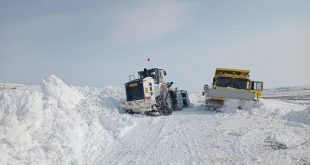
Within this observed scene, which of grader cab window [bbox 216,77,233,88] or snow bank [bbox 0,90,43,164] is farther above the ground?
snow bank [bbox 0,90,43,164]

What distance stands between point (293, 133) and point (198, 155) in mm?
4013

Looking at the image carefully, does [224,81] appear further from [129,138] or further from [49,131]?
[49,131]

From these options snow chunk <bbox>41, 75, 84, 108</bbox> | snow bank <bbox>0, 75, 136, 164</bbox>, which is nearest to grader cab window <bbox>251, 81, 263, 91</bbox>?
snow bank <bbox>0, 75, 136, 164</bbox>

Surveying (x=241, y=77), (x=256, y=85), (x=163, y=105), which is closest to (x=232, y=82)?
(x=241, y=77)

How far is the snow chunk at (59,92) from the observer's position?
18.0 meters

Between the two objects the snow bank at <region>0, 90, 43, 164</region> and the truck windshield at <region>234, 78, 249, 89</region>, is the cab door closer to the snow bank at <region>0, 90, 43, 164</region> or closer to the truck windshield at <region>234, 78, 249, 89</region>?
the truck windshield at <region>234, 78, 249, 89</region>

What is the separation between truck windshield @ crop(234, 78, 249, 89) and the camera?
2277 centimetres

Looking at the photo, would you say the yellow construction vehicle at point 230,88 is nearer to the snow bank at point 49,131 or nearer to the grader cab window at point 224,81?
the grader cab window at point 224,81

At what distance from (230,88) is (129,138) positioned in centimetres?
969

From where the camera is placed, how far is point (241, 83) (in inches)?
901

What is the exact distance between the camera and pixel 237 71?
23531 millimetres

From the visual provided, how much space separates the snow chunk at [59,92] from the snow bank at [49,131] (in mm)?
708

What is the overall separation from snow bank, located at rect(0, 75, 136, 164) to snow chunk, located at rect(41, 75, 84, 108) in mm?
708

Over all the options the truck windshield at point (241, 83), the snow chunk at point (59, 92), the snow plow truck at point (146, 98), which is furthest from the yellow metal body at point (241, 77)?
the snow chunk at point (59, 92)
